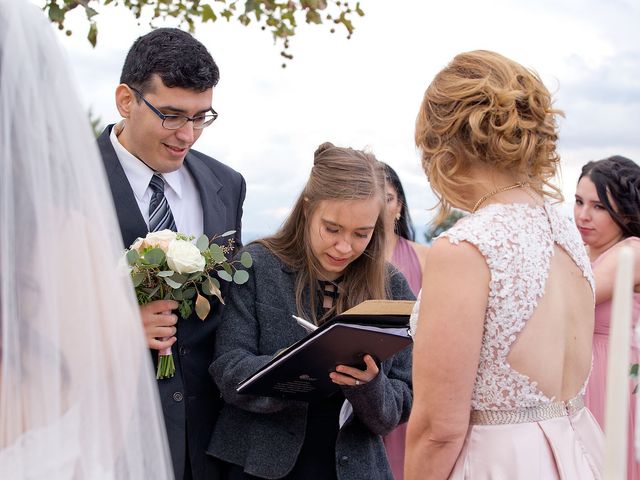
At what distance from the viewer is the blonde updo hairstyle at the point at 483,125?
7.55 ft

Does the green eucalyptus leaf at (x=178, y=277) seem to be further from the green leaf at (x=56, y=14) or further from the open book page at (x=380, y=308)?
the green leaf at (x=56, y=14)

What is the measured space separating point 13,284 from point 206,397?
1856mm

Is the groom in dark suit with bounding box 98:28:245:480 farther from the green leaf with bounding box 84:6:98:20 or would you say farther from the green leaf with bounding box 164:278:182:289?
the green leaf with bounding box 84:6:98:20

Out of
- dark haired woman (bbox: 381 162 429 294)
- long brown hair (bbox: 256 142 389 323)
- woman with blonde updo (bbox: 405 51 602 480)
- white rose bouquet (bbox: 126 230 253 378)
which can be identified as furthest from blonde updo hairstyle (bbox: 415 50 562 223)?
dark haired woman (bbox: 381 162 429 294)

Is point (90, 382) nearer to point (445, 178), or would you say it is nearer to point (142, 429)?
point (142, 429)

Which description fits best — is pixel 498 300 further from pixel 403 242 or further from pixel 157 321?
pixel 403 242

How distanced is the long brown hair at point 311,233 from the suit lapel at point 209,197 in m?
0.20

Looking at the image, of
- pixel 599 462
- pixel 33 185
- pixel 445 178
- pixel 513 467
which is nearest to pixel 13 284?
pixel 33 185

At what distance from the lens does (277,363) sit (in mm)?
2896

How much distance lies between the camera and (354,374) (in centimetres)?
310

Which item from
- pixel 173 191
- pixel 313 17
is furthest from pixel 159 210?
pixel 313 17

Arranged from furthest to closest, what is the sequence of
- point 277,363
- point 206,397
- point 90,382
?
point 206,397 < point 277,363 < point 90,382

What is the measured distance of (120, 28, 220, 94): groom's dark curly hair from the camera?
3.48 meters

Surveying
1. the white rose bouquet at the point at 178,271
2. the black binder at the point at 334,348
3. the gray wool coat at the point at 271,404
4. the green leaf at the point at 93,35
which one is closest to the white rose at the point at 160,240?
the white rose bouquet at the point at 178,271
